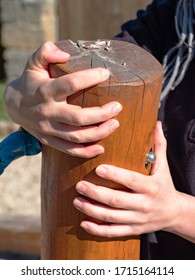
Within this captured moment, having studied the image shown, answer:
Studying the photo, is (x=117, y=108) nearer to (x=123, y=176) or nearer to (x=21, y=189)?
(x=123, y=176)

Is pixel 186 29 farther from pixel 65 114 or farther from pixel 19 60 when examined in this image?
pixel 19 60

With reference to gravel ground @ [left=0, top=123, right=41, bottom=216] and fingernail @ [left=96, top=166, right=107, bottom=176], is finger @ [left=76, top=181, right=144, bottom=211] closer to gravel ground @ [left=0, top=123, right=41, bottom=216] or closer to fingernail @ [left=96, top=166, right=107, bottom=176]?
fingernail @ [left=96, top=166, right=107, bottom=176]

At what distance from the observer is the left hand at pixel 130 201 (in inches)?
46.8

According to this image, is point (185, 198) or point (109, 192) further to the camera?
point (185, 198)

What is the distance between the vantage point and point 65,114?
112cm

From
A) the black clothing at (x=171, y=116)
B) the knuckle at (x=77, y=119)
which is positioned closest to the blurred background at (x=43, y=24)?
the black clothing at (x=171, y=116)

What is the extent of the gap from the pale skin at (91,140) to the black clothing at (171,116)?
22 centimetres

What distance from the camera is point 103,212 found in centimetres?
121

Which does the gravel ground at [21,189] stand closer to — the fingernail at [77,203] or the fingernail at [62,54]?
the fingernail at [77,203]

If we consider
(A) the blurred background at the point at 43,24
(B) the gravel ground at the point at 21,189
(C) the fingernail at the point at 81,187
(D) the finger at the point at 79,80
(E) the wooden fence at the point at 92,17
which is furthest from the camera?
(E) the wooden fence at the point at 92,17

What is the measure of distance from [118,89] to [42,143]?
0.84ft

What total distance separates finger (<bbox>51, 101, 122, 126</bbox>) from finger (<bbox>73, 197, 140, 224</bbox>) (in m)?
0.19

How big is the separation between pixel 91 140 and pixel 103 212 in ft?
0.55
